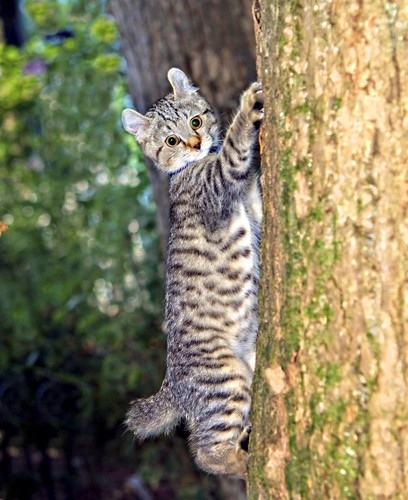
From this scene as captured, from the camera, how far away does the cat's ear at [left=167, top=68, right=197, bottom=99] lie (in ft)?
12.7

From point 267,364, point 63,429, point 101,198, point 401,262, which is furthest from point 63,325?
point 401,262

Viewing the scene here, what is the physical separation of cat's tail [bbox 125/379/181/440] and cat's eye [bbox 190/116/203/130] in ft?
3.93

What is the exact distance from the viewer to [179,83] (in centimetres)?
391

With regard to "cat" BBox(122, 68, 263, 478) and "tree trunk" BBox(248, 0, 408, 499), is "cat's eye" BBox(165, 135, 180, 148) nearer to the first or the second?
"cat" BBox(122, 68, 263, 478)

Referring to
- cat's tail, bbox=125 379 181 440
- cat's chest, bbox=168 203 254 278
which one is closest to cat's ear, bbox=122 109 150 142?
cat's chest, bbox=168 203 254 278

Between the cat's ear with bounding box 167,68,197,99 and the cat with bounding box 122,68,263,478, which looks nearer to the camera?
the cat with bounding box 122,68,263,478

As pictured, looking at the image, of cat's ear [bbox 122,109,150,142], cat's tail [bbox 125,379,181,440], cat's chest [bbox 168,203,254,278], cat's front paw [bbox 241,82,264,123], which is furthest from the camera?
cat's ear [bbox 122,109,150,142]

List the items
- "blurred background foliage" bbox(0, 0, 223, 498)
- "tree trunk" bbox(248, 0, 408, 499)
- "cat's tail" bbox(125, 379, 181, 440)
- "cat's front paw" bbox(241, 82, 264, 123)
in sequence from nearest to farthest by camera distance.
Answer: "tree trunk" bbox(248, 0, 408, 499) < "cat's front paw" bbox(241, 82, 264, 123) < "cat's tail" bbox(125, 379, 181, 440) < "blurred background foliage" bbox(0, 0, 223, 498)

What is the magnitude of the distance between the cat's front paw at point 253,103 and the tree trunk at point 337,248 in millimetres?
551

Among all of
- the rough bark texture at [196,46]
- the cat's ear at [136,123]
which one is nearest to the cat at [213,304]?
the cat's ear at [136,123]

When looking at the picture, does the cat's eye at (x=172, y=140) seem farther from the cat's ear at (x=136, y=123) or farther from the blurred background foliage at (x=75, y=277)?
the blurred background foliage at (x=75, y=277)

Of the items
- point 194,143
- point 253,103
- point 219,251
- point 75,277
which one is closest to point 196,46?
point 194,143

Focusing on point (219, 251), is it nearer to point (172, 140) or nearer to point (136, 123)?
point (172, 140)

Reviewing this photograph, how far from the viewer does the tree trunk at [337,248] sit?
6.43 ft
